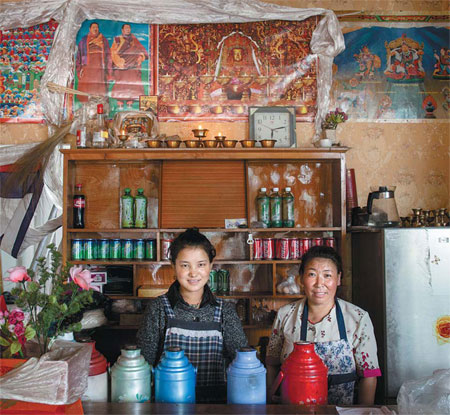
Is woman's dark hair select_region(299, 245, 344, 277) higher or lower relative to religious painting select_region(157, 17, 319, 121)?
lower

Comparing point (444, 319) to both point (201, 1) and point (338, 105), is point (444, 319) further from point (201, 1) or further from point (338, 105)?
point (201, 1)

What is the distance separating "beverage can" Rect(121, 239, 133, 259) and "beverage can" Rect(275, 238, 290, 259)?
1090 millimetres

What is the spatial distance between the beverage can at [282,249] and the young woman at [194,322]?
153 cm

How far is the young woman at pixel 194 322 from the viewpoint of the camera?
202 cm

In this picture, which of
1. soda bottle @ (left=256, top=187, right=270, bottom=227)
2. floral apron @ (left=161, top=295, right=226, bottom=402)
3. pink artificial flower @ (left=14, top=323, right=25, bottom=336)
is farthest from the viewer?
soda bottle @ (left=256, top=187, right=270, bottom=227)

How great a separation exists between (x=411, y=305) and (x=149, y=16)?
284cm

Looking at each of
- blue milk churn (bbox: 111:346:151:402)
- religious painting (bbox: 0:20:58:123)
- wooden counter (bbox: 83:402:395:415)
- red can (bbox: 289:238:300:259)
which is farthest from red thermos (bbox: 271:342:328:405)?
religious painting (bbox: 0:20:58:123)

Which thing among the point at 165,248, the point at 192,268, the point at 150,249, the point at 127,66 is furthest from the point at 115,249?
the point at 192,268

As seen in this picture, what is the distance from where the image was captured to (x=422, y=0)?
394 cm

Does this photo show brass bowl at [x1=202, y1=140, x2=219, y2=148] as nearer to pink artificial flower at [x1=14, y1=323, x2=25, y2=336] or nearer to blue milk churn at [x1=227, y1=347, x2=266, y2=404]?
blue milk churn at [x1=227, y1=347, x2=266, y2=404]

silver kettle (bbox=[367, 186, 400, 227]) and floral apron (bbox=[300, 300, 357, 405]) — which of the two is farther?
silver kettle (bbox=[367, 186, 400, 227])

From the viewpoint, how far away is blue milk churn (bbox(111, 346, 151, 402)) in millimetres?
1419

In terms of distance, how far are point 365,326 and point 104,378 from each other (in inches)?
46.5

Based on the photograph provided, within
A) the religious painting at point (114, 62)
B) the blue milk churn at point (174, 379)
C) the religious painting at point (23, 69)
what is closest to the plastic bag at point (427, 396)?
the blue milk churn at point (174, 379)
